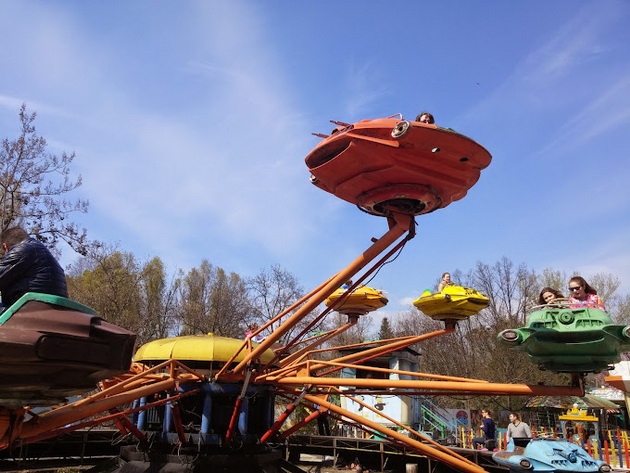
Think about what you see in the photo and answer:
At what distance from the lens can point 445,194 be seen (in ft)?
21.3

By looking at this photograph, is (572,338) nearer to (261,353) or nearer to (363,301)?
(261,353)

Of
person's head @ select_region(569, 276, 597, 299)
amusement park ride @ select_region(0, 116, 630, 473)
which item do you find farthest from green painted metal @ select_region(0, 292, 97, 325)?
person's head @ select_region(569, 276, 597, 299)

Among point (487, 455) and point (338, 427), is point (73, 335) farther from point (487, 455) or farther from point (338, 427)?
point (338, 427)

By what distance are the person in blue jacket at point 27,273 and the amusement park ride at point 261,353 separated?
0.61 m

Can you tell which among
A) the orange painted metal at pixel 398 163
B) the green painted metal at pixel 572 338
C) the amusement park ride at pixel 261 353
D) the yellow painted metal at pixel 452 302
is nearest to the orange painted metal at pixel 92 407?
the amusement park ride at pixel 261 353

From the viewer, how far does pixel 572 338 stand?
5477 millimetres

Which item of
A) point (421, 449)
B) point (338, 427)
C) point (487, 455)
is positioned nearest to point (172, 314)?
point (338, 427)

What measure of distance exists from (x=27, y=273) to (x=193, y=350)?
4.90 meters

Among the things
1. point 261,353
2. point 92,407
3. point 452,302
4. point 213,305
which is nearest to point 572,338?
point 452,302

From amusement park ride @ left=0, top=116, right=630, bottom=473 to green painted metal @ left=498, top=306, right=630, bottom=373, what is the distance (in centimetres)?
1

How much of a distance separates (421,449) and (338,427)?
16.0 meters

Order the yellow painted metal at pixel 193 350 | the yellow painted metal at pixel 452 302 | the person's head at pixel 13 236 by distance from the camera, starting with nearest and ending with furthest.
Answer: the person's head at pixel 13 236 < the yellow painted metal at pixel 193 350 < the yellow painted metal at pixel 452 302

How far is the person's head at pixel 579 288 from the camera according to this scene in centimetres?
623

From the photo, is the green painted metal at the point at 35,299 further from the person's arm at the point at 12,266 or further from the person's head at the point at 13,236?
the person's head at the point at 13,236
